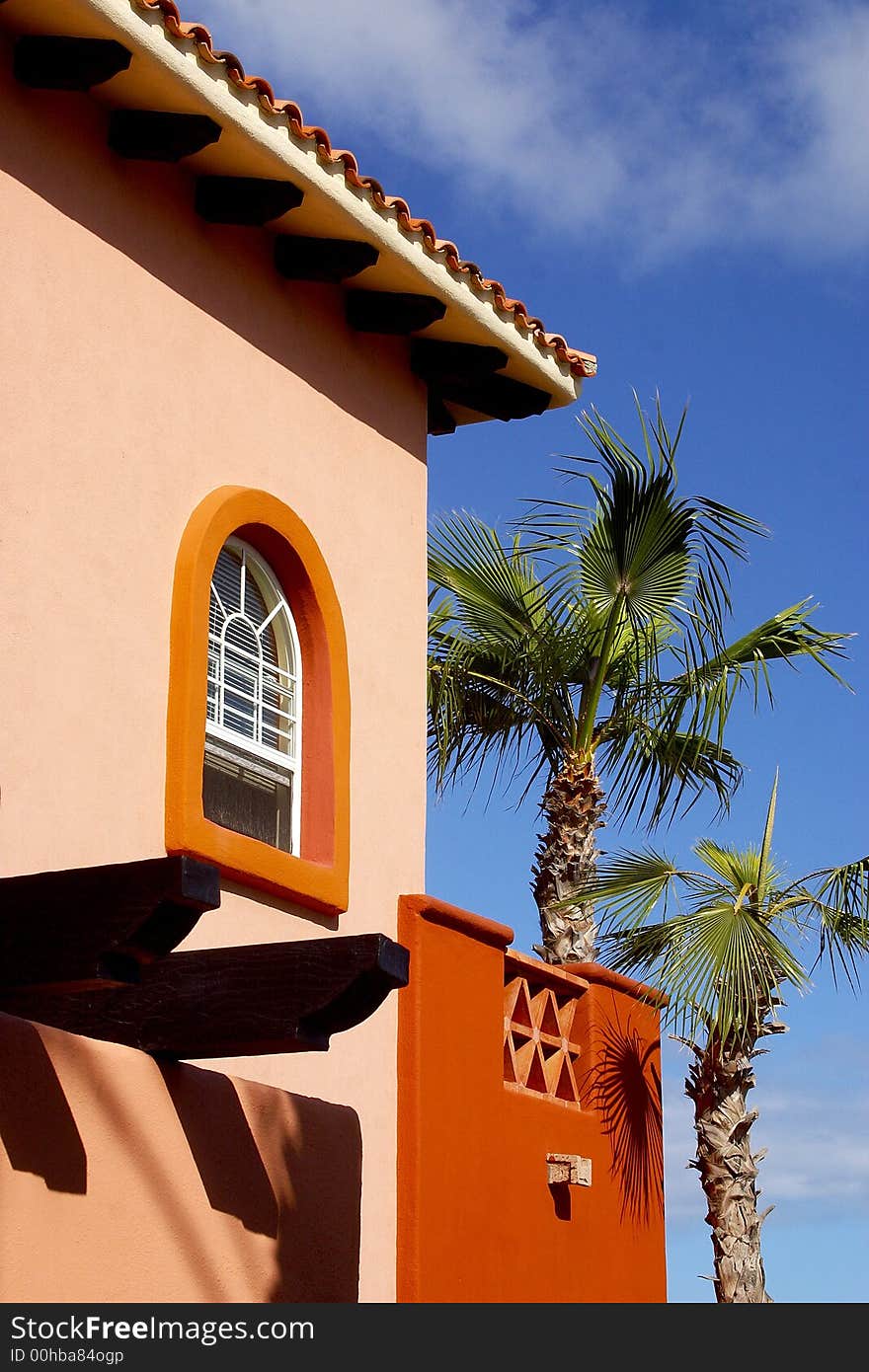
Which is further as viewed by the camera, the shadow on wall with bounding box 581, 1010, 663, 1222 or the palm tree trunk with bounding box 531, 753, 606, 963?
the palm tree trunk with bounding box 531, 753, 606, 963

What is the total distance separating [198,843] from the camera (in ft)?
23.6

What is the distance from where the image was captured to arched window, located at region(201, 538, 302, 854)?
25.7 ft

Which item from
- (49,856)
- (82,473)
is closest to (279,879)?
(49,856)

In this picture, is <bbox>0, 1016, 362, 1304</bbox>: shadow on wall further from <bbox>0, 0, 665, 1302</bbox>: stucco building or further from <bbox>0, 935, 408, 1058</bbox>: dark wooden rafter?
<bbox>0, 935, 408, 1058</bbox>: dark wooden rafter

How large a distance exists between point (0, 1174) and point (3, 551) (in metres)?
2.37

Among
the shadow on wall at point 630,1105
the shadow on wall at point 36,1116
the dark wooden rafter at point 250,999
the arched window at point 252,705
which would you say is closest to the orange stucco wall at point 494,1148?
the shadow on wall at point 630,1105

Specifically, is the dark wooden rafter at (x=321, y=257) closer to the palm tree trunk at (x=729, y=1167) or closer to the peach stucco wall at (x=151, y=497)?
the peach stucco wall at (x=151, y=497)

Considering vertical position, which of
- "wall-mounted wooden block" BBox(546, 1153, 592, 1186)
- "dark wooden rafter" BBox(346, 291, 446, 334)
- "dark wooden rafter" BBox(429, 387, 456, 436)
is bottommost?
"wall-mounted wooden block" BBox(546, 1153, 592, 1186)

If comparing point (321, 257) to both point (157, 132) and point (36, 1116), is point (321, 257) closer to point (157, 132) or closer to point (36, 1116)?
point (157, 132)

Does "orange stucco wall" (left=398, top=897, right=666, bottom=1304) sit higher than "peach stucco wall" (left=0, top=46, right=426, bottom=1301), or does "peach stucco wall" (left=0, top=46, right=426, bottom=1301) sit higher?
"peach stucco wall" (left=0, top=46, right=426, bottom=1301)

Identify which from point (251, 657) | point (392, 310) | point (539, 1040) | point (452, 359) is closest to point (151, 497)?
point (251, 657)

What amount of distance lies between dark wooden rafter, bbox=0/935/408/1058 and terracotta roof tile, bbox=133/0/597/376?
3.79 meters

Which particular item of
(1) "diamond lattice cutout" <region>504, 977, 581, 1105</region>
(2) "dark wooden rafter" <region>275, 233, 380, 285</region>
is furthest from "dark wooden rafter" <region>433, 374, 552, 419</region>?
(1) "diamond lattice cutout" <region>504, 977, 581, 1105</region>

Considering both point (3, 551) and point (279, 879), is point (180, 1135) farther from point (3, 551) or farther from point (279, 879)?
point (3, 551)
